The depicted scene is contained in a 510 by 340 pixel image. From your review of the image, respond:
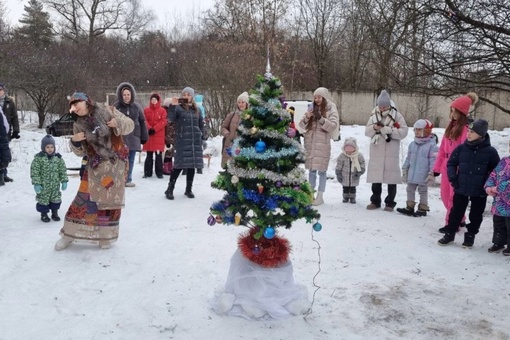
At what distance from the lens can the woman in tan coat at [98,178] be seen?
16.8 ft

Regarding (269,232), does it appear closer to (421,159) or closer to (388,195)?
(421,159)

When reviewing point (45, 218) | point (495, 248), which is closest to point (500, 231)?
point (495, 248)

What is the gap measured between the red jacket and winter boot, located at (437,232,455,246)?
21.3 ft

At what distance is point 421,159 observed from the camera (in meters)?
7.45

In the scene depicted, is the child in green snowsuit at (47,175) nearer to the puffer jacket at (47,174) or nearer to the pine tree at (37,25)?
the puffer jacket at (47,174)

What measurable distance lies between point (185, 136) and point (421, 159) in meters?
4.06

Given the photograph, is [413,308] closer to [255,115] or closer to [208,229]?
[255,115]

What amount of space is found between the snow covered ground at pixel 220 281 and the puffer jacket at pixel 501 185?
0.58 meters

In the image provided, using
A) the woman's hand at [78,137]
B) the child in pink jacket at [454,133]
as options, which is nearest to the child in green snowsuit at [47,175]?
the woman's hand at [78,137]

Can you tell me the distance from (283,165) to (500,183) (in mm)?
3149

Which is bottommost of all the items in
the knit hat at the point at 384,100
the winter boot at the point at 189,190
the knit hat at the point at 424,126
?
the winter boot at the point at 189,190

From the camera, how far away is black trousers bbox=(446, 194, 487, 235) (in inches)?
232

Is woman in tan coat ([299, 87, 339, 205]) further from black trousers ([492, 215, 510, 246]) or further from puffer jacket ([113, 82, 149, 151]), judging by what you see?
puffer jacket ([113, 82, 149, 151])

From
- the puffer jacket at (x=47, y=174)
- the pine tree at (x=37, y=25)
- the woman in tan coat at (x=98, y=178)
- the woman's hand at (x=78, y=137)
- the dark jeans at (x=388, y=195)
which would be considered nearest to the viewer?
the woman's hand at (x=78, y=137)
